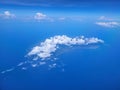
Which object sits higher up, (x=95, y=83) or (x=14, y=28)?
(x=14, y=28)

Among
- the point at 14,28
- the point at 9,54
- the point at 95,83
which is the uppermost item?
the point at 14,28

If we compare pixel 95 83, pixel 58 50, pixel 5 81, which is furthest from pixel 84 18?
pixel 5 81

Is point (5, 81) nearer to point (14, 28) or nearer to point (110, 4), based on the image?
point (14, 28)

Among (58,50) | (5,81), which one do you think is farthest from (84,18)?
(5,81)

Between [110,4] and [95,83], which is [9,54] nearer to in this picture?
[95,83]

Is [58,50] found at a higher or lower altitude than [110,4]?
lower

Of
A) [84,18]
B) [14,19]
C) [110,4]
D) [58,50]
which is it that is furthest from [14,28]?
[110,4]
